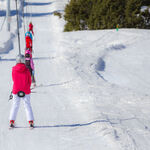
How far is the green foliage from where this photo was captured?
25.6 metres

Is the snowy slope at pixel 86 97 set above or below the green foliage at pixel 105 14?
below

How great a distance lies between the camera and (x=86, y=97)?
30.7ft

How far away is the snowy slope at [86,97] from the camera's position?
19.9 ft

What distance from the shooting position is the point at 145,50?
746 inches

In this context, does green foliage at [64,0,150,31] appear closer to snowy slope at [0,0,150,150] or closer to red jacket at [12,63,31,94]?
snowy slope at [0,0,150,150]

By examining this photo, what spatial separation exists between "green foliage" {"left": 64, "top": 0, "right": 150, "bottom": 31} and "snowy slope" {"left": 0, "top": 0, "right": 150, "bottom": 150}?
4.74 meters

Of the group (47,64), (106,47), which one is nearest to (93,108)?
(47,64)

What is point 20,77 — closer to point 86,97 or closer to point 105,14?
point 86,97

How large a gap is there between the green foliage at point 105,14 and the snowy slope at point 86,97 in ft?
15.5

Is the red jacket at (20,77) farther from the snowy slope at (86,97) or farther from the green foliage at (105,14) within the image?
the green foliage at (105,14)

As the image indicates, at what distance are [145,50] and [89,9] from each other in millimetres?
10427

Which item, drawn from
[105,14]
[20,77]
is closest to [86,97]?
[20,77]

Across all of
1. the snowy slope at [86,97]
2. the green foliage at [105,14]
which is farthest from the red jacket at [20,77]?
the green foliage at [105,14]

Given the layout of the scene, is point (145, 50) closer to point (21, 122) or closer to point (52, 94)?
point (52, 94)
